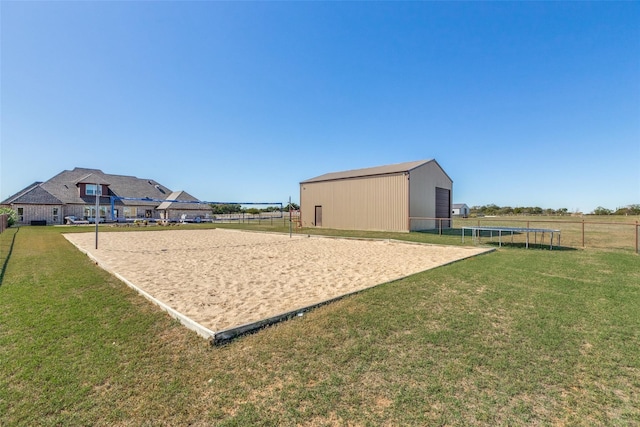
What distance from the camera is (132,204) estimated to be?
33812 millimetres

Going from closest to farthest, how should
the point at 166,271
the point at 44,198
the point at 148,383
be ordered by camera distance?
the point at 148,383, the point at 166,271, the point at 44,198

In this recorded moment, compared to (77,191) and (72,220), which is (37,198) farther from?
(77,191)

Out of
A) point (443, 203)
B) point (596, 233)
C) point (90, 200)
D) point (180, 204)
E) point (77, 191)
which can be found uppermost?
point (77, 191)

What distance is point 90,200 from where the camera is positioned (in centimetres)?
3077

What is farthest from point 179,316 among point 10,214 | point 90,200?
point 90,200

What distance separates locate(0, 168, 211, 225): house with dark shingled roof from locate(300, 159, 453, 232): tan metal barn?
9.76 m

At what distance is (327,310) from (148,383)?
2.31 m

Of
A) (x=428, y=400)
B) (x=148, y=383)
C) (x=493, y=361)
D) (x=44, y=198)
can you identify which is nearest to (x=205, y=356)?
(x=148, y=383)

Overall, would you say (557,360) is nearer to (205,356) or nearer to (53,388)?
(205,356)

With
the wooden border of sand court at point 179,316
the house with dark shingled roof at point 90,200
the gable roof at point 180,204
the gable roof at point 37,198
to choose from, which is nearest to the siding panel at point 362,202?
the house with dark shingled roof at point 90,200

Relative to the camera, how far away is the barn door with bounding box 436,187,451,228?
70.1 feet

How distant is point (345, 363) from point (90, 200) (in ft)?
122

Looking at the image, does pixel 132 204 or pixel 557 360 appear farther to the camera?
pixel 132 204

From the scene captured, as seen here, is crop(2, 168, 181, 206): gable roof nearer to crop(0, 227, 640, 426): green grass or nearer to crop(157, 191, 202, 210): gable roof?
crop(157, 191, 202, 210): gable roof
